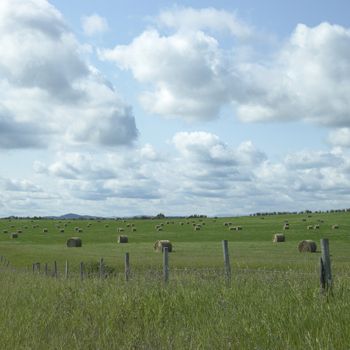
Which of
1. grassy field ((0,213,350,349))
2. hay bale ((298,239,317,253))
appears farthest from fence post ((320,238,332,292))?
hay bale ((298,239,317,253))

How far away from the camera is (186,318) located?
29.6ft

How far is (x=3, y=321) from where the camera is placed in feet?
29.1

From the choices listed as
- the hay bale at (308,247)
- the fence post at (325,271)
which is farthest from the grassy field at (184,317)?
the hay bale at (308,247)

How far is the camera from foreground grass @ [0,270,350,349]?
23.3 feet

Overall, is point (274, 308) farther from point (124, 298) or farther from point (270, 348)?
point (124, 298)

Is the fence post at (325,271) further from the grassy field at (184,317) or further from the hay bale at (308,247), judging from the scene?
the hay bale at (308,247)

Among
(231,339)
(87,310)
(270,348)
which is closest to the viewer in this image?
(270,348)

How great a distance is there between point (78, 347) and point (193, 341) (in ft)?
4.99

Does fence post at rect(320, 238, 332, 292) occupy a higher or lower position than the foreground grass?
higher

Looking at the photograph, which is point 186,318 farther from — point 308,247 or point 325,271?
point 308,247

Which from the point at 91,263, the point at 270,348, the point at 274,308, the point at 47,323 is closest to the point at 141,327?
the point at 47,323

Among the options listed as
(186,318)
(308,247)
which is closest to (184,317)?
(186,318)

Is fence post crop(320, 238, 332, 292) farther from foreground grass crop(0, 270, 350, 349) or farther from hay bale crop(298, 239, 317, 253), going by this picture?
hay bale crop(298, 239, 317, 253)

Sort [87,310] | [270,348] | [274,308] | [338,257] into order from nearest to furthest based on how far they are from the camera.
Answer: [270,348] → [274,308] → [87,310] → [338,257]
